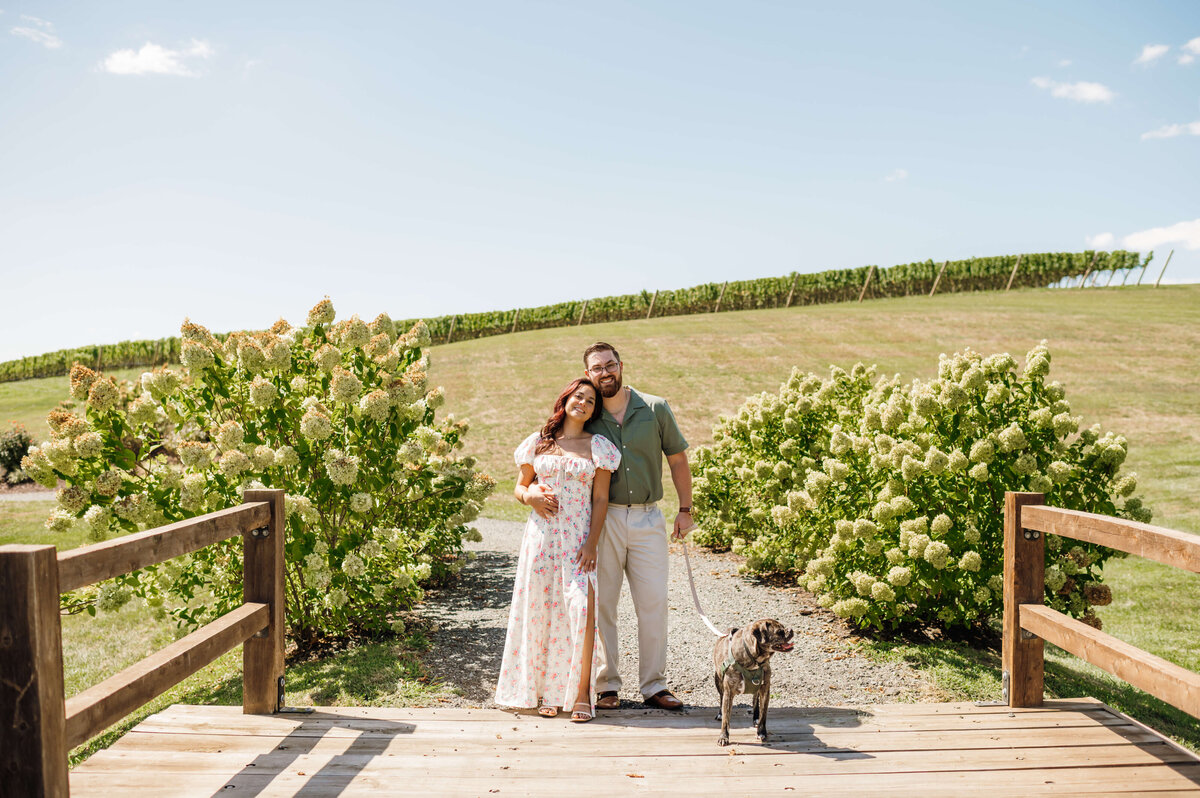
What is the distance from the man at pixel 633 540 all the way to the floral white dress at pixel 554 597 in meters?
0.15

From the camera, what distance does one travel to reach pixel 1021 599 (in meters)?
4.30

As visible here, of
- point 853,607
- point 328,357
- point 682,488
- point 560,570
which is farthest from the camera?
point 853,607

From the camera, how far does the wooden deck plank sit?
331 centimetres

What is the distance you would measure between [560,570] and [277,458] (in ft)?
8.46

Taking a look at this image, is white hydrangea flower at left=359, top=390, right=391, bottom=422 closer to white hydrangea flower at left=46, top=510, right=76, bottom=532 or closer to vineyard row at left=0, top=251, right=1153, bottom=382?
white hydrangea flower at left=46, top=510, right=76, bottom=532

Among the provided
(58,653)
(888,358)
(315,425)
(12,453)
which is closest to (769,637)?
(58,653)

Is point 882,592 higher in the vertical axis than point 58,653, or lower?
lower

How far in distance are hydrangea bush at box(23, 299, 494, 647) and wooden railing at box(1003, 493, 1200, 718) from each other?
4.41 m

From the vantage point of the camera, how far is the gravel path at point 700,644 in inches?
217

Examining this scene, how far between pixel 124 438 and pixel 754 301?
4606 cm

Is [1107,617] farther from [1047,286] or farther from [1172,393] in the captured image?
[1047,286]

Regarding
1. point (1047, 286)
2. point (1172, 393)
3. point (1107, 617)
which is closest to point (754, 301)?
point (1047, 286)

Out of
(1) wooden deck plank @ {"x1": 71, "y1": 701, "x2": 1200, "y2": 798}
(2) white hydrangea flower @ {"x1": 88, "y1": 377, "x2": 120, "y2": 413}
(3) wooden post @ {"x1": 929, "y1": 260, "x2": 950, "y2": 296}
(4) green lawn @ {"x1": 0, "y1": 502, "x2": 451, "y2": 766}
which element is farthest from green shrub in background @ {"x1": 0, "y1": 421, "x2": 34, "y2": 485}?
(3) wooden post @ {"x1": 929, "y1": 260, "x2": 950, "y2": 296}

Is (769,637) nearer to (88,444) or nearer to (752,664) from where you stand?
(752,664)
